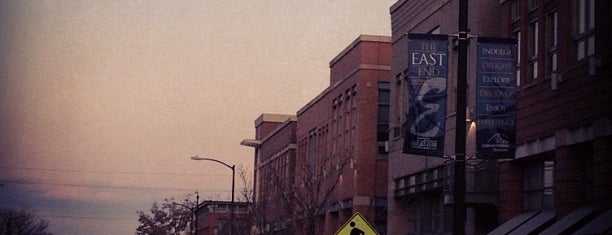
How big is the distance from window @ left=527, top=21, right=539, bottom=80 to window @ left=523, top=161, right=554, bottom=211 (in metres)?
2.55

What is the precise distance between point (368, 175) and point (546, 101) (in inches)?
907

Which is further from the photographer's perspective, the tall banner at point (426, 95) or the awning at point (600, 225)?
the awning at point (600, 225)

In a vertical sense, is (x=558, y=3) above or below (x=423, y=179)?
above

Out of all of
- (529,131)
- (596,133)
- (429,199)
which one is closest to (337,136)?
(429,199)

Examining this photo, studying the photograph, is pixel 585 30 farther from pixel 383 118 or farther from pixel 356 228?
pixel 383 118

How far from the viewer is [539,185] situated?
3359cm

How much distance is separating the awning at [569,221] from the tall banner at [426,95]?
588 cm

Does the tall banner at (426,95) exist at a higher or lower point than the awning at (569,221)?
higher

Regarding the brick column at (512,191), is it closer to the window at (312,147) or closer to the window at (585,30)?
the window at (585,30)

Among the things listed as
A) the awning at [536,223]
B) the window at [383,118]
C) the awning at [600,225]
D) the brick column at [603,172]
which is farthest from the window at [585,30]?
the window at [383,118]

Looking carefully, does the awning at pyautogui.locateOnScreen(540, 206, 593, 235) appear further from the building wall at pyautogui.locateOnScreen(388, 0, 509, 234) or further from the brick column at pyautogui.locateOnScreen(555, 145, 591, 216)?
the building wall at pyautogui.locateOnScreen(388, 0, 509, 234)

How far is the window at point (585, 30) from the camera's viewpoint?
29391 mm

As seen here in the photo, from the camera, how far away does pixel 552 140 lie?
1249 inches

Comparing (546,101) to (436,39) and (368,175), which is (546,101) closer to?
(436,39)
